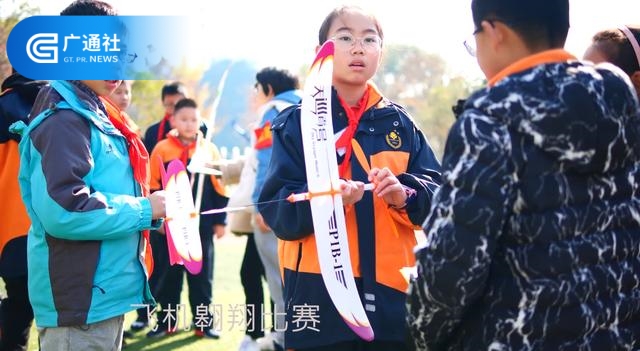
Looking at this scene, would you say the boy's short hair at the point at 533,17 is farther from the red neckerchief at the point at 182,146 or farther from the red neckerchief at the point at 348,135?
the red neckerchief at the point at 182,146

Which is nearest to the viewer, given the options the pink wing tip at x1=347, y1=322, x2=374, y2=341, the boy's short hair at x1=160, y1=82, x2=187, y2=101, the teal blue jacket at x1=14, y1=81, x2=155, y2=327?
the pink wing tip at x1=347, y1=322, x2=374, y2=341

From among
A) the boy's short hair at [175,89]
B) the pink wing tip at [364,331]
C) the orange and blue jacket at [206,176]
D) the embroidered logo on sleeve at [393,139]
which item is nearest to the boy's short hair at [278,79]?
the orange and blue jacket at [206,176]

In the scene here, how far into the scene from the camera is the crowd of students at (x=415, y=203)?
1774mm

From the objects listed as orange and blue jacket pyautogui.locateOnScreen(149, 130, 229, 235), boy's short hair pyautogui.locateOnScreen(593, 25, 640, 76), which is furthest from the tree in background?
boy's short hair pyautogui.locateOnScreen(593, 25, 640, 76)

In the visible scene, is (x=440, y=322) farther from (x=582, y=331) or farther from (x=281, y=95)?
(x=281, y=95)

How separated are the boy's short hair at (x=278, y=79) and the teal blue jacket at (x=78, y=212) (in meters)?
2.52

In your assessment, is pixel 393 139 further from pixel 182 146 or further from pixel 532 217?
pixel 182 146

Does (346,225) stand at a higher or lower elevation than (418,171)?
lower

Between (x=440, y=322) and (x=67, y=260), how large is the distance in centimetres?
143

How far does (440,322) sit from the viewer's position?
1.86 m

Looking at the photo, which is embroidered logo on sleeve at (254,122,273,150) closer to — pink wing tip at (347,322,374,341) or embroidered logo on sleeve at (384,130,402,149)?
embroidered logo on sleeve at (384,130,402,149)

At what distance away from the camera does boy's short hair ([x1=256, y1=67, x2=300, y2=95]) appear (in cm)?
524

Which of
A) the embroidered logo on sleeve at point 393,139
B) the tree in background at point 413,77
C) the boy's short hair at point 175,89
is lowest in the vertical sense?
the embroidered logo on sleeve at point 393,139

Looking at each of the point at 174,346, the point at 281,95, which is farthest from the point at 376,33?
the point at 174,346
